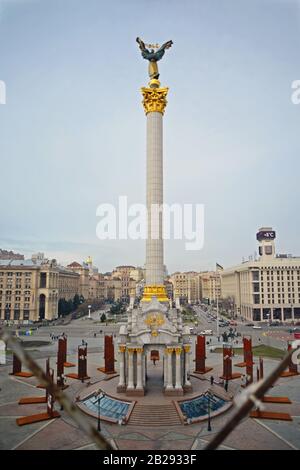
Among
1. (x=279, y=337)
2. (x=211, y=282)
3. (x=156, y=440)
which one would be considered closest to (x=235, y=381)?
(x=156, y=440)

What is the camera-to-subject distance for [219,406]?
30547 millimetres

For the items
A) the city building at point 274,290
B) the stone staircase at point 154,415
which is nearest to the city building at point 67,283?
the city building at point 274,290

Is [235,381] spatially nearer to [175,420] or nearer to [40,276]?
[175,420]

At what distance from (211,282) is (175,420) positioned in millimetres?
153240

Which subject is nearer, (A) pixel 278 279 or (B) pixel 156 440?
(B) pixel 156 440

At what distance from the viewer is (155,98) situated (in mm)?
37781

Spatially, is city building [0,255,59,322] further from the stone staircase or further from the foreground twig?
the foreground twig

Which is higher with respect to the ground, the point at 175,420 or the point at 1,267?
the point at 1,267

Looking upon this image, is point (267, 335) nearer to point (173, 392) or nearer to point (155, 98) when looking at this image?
point (173, 392)

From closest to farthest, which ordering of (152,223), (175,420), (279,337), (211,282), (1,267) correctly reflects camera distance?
(175,420) → (152,223) → (279,337) → (1,267) → (211,282)

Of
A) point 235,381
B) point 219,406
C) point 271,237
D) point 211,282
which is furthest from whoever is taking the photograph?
point 211,282

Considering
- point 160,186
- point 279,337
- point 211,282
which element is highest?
point 160,186

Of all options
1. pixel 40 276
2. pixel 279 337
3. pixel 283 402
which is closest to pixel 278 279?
pixel 279 337

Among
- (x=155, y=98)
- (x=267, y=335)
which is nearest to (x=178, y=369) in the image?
(x=155, y=98)
